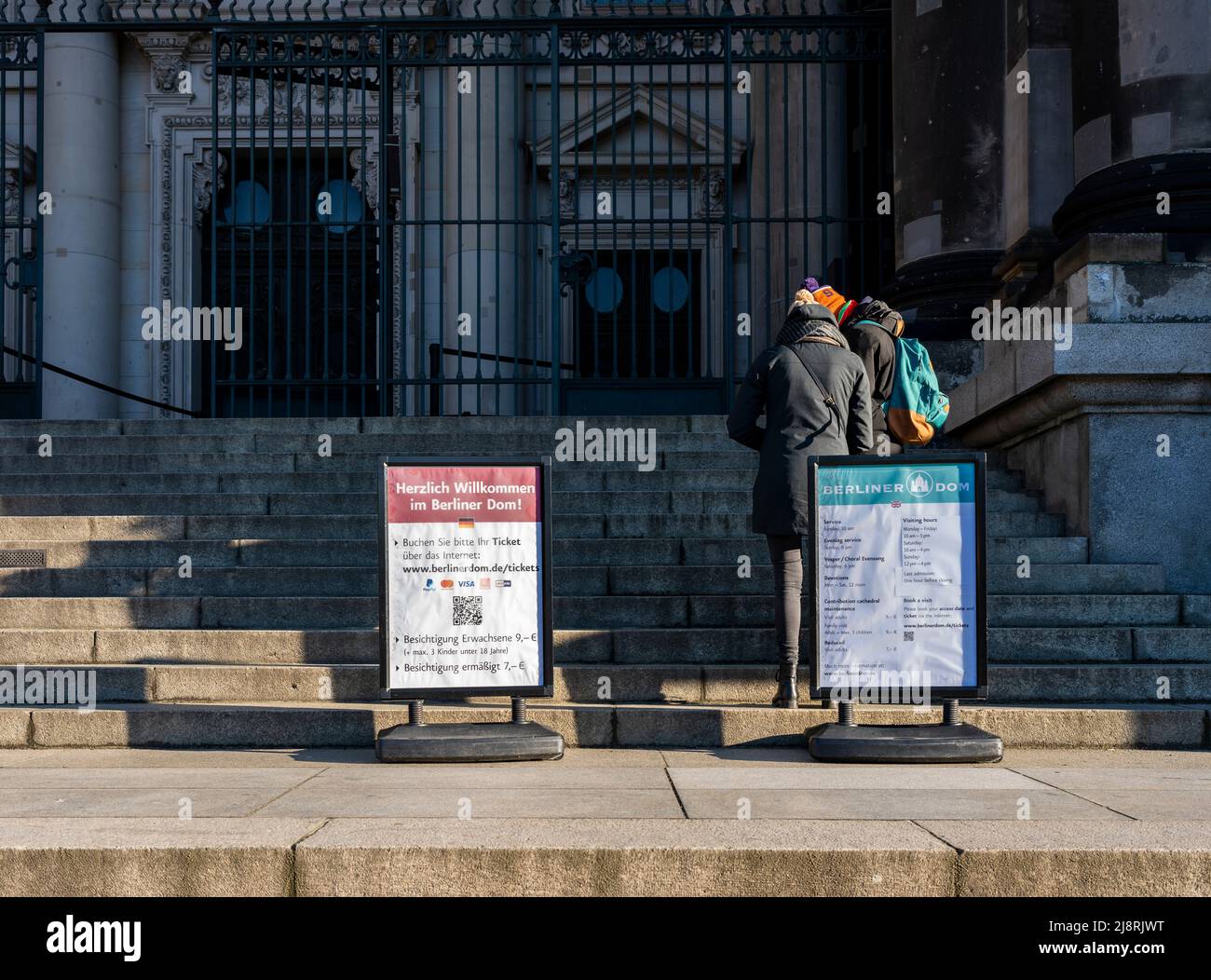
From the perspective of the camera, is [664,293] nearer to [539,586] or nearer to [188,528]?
[188,528]

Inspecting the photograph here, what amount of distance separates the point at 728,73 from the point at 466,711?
8.58 m

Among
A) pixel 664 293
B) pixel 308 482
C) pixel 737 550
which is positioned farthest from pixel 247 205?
pixel 737 550

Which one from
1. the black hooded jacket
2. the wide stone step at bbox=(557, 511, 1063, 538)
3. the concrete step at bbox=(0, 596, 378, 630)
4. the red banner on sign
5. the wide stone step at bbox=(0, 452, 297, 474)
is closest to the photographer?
the red banner on sign

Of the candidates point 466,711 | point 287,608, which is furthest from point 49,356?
point 466,711

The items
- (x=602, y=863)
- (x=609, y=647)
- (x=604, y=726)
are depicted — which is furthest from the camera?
(x=609, y=647)

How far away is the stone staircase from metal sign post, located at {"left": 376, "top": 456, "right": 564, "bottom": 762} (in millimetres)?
591

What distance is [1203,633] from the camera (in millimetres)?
7738

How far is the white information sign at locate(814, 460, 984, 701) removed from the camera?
6.50 m

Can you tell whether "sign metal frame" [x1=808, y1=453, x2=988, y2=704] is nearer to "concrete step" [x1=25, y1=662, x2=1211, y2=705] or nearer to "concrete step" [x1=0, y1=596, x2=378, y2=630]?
"concrete step" [x1=25, y1=662, x2=1211, y2=705]

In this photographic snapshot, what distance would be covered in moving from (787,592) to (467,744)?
175 cm

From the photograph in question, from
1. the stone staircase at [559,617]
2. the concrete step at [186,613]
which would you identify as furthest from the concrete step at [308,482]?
the concrete step at [186,613]

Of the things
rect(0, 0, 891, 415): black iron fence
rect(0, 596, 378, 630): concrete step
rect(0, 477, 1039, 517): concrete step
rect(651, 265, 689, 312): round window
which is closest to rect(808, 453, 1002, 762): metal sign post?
rect(0, 596, 378, 630): concrete step

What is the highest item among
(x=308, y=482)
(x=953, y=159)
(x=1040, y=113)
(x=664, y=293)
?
(x=1040, y=113)

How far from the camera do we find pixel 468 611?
644cm
